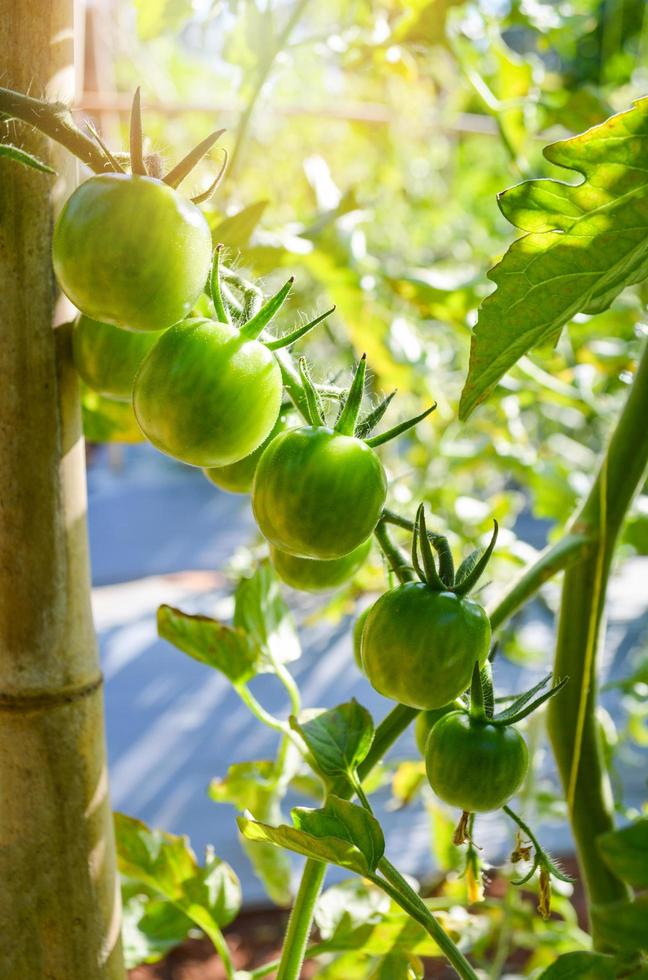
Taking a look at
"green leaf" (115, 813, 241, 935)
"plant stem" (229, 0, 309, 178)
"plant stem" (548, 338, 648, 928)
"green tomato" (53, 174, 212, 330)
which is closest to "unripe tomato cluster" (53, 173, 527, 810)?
"green tomato" (53, 174, 212, 330)

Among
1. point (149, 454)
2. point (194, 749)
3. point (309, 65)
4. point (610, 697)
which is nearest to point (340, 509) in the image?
point (194, 749)

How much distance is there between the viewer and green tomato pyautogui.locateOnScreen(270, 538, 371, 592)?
1.04 ft

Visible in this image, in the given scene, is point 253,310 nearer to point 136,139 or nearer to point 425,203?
point 136,139

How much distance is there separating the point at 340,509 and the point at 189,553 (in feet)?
8.53

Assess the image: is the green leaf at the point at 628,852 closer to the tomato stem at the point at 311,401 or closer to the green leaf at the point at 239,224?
the tomato stem at the point at 311,401

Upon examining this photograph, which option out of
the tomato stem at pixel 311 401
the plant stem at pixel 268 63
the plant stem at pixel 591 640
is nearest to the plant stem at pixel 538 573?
the plant stem at pixel 591 640

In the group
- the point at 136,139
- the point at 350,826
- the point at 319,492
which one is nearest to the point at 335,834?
the point at 350,826

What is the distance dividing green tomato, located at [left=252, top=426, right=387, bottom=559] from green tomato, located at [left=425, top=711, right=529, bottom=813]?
0.07m

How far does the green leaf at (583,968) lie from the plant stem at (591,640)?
0.38 ft

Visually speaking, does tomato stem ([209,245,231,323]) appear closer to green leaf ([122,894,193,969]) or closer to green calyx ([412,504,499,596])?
green calyx ([412,504,499,596])

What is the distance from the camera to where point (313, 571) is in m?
0.32

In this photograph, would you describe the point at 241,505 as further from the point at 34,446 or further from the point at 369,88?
the point at 34,446

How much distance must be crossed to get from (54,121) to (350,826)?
0.23 m

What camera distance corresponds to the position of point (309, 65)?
1.68 metres
